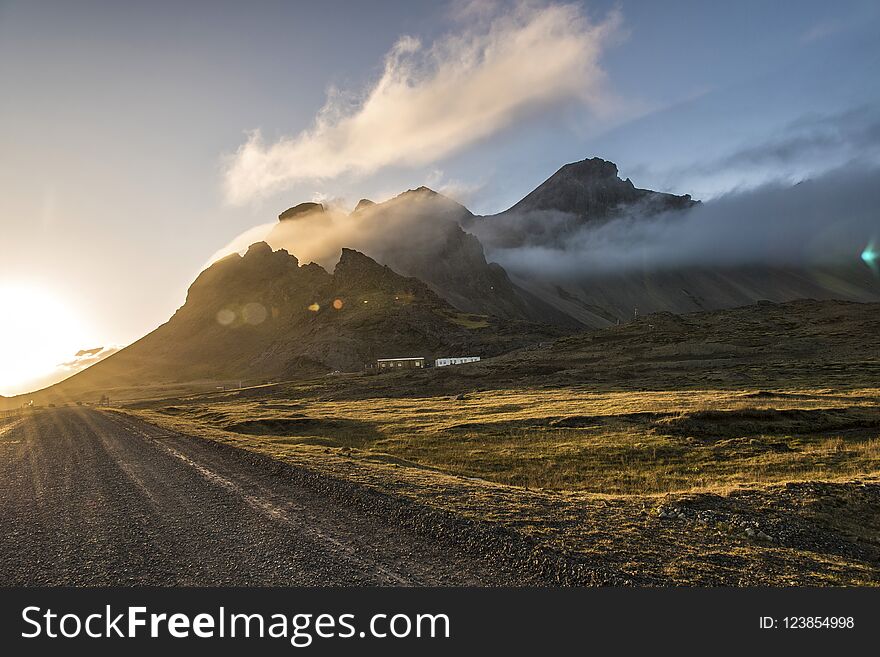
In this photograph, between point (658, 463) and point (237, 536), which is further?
point (658, 463)

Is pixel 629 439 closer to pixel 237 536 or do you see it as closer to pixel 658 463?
pixel 658 463

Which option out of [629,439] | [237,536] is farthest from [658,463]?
[237,536]

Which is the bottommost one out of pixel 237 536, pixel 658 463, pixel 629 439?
pixel 658 463

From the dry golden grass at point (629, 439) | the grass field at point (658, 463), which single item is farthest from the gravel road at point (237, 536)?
the dry golden grass at point (629, 439)

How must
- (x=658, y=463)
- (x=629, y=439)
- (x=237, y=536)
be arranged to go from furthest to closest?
(x=629, y=439) → (x=658, y=463) → (x=237, y=536)

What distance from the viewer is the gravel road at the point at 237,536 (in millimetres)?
10352

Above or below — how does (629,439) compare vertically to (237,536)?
below

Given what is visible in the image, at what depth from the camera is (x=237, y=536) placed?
12.9 m

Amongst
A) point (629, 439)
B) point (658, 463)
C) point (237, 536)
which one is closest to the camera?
point (237, 536)

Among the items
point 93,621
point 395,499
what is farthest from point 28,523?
point 395,499

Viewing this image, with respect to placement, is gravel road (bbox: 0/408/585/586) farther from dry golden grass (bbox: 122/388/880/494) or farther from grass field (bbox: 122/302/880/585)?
dry golden grass (bbox: 122/388/880/494)

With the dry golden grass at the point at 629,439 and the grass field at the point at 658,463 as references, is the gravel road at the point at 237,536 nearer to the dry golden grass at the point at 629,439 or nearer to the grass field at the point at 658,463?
the grass field at the point at 658,463

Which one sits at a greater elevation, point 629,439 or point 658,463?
point 629,439

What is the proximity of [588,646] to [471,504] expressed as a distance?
7881mm
